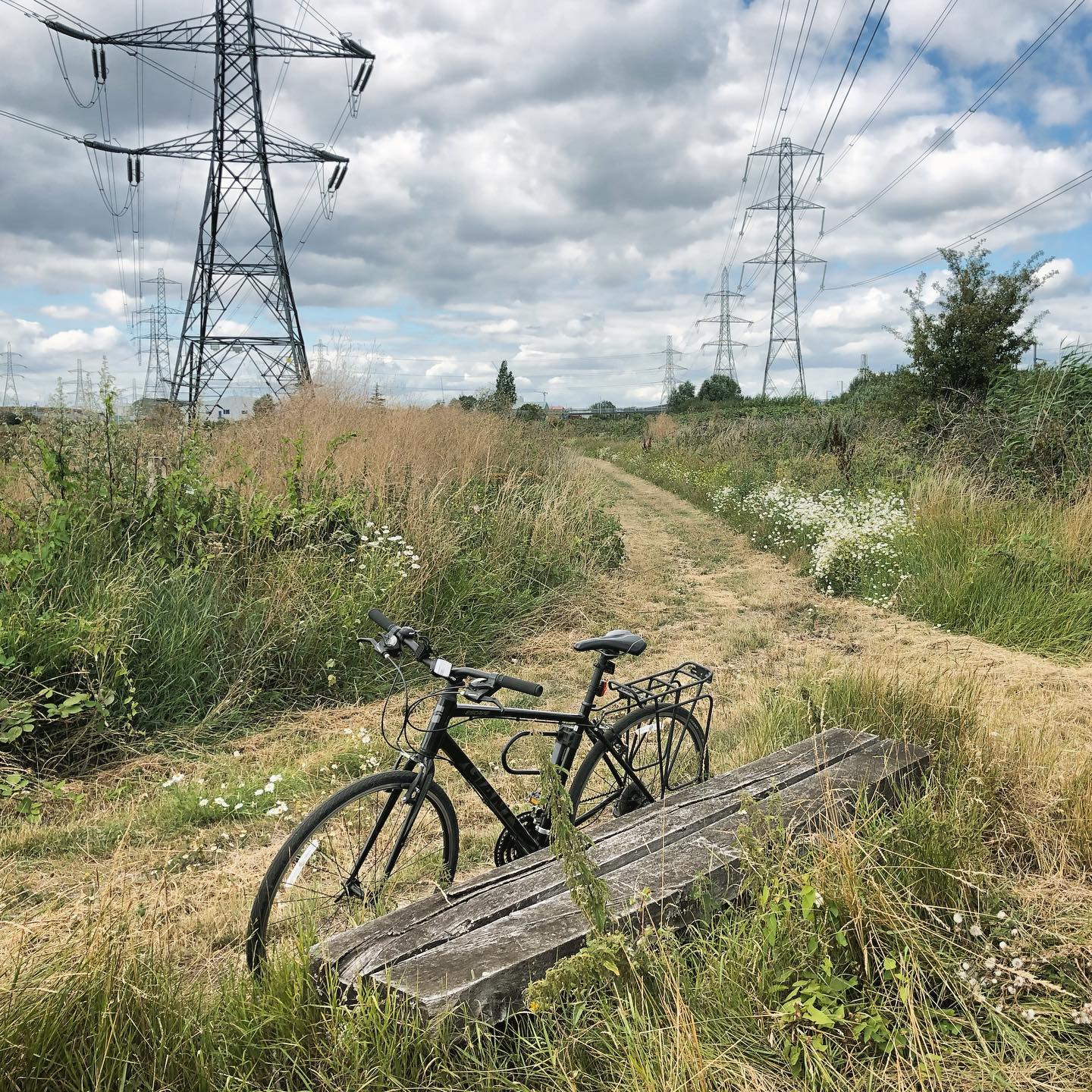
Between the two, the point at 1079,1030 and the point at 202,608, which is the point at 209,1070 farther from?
the point at 202,608

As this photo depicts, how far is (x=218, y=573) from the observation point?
5617mm

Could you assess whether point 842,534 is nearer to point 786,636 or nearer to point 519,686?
point 786,636

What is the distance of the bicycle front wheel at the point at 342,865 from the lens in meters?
2.46

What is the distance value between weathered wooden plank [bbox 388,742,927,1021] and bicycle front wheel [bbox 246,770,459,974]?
0.51 meters

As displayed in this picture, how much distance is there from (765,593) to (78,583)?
6.45 metres

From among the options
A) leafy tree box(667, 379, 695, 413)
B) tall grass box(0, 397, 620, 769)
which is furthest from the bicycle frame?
leafy tree box(667, 379, 695, 413)

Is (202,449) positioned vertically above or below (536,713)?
above

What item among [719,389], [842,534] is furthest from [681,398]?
[842,534]

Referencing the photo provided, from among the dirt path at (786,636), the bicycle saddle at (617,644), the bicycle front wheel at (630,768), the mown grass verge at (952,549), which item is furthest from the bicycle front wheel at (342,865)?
the mown grass verge at (952,549)

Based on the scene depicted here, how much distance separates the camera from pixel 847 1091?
6.06 ft

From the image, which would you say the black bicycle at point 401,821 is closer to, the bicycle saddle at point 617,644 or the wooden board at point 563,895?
the bicycle saddle at point 617,644

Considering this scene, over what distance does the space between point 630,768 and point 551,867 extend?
0.85 meters

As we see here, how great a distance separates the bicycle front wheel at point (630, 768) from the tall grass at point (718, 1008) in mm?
847

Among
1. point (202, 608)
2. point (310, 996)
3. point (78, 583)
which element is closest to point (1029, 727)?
point (310, 996)
